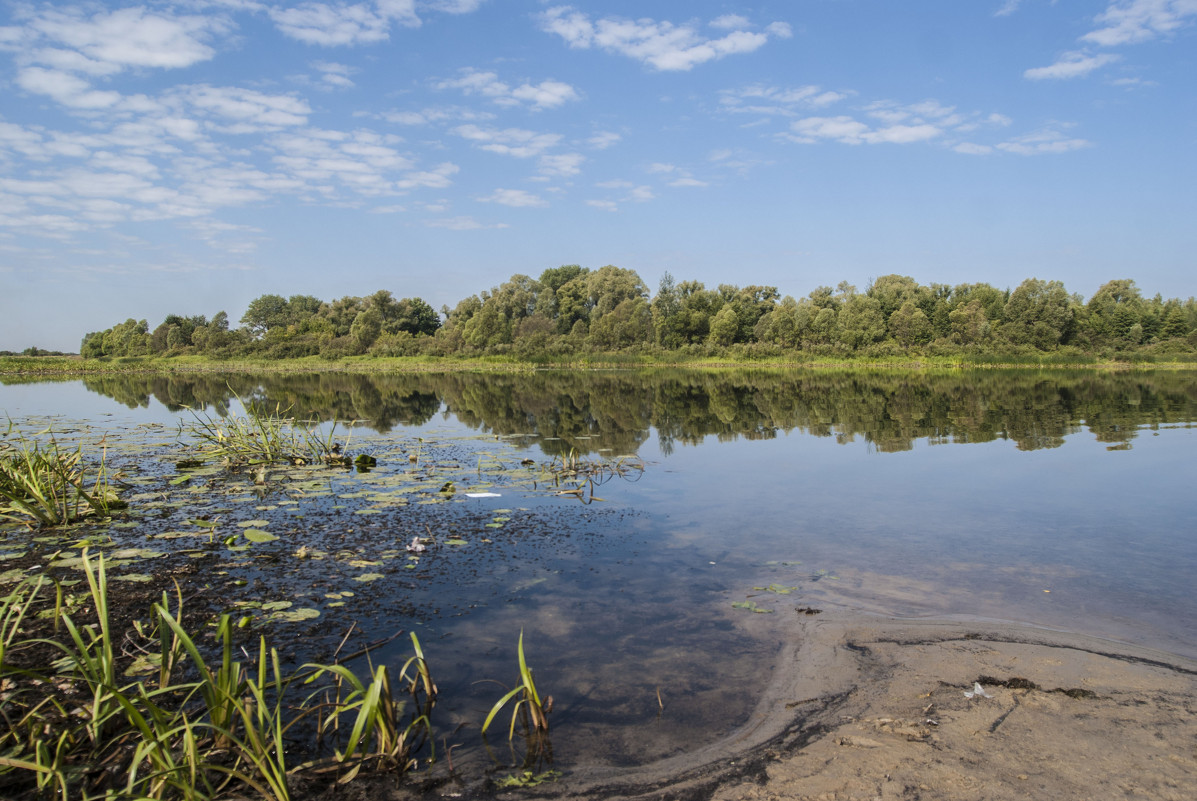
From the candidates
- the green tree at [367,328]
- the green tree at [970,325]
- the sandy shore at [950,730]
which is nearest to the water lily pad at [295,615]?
the sandy shore at [950,730]

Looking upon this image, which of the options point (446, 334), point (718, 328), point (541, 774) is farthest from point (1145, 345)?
point (541, 774)

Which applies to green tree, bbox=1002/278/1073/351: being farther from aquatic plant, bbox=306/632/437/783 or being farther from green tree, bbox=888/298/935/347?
aquatic plant, bbox=306/632/437/783

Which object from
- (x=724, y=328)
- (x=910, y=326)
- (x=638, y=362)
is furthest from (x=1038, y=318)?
(x=638, y=362)

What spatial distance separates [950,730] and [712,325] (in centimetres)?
7096

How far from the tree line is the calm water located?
53.5 m

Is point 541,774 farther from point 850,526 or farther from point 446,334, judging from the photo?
point 446,334

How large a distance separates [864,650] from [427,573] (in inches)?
152

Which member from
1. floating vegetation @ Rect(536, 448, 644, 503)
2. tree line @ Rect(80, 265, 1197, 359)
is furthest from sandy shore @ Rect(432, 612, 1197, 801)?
tree line @ Rect(80, 265, 1197, 359)

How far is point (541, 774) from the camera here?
3357 millimetres

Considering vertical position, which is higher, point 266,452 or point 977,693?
point 266,452

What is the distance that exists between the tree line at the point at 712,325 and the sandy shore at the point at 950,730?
62028 mm

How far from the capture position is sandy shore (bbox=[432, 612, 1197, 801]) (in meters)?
3.16

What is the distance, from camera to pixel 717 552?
7.04 m

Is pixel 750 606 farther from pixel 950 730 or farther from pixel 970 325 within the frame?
pixel 970 325
